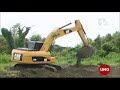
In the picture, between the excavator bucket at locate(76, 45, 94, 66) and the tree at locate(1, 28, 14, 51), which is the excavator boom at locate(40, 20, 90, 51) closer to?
the excavator bucket at locate(76, 45, 94, 66)

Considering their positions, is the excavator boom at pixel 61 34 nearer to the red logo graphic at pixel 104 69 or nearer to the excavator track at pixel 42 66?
the excavator track at pixel 42 66

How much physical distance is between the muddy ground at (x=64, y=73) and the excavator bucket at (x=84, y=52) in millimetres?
167

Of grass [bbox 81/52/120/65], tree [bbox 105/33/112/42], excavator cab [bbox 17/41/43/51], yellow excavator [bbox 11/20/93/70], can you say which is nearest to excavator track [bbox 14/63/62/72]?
yellow excavator [bbox 11/20/93/70]

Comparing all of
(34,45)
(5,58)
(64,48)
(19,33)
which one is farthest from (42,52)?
(5,58)

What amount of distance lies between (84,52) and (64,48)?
41 cm

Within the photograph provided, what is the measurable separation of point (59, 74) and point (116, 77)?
104 cm

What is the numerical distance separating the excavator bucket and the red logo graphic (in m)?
0.33

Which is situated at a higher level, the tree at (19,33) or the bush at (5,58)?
the tree at (19,33)

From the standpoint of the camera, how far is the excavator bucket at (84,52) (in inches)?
205

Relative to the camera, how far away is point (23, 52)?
504 cm

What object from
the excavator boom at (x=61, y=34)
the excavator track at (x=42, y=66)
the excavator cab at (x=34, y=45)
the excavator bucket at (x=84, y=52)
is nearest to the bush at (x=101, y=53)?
the excavator bucket at (x=84, y=52)

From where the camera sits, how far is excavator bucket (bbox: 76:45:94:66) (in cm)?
521

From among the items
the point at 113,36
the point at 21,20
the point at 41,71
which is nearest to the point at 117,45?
the point at 113,36

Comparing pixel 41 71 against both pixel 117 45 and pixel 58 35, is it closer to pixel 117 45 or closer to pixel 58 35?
pixel 58 35
